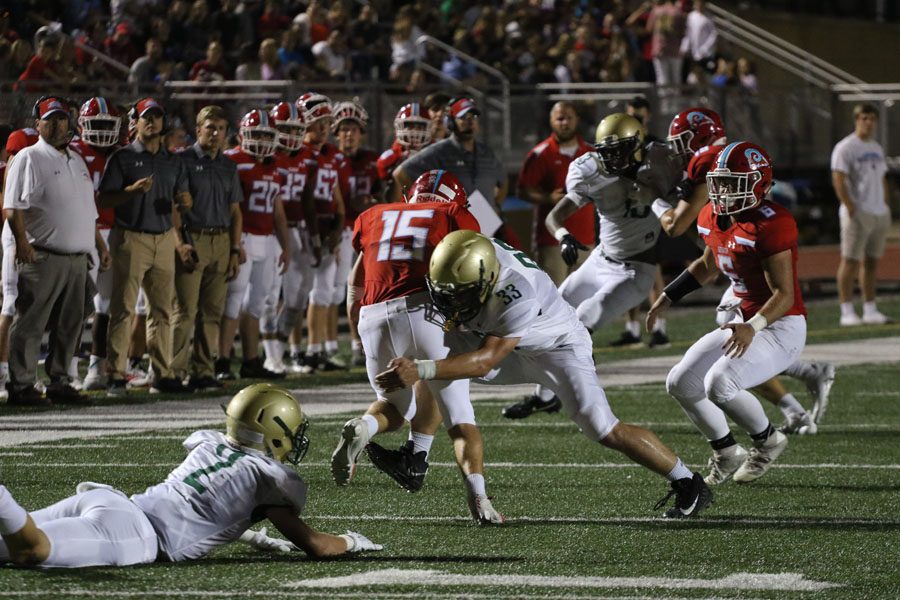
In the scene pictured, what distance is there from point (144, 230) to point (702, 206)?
3.66 m

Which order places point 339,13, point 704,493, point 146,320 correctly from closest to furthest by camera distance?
1. point 704,493
2. point 146,320
3. point 339,13

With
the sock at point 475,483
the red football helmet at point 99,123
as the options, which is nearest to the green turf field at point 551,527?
the sock at point 475,483

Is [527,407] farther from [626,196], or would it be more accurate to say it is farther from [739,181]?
[739,181]

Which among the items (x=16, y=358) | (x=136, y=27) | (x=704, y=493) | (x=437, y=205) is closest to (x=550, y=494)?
(x=704, y=493)

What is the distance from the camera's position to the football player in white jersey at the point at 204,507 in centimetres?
557

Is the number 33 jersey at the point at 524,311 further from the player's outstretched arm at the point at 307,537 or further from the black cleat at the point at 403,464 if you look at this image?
the player's outstretched arm at the point at 307,537

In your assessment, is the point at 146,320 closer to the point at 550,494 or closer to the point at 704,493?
the point at 550,494

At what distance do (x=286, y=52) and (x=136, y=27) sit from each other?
5.20 ft

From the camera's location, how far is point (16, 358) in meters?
10.1

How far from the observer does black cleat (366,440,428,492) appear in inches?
285

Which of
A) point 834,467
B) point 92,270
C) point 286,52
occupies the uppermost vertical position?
Answer: point 286,52

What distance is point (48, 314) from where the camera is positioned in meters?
10.2

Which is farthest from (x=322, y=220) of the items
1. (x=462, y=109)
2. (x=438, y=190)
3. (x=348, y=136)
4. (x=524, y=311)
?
(x=524, y=311)

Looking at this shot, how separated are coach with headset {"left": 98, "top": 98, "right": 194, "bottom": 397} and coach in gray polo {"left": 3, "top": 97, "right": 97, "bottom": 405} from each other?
15.8 inches
